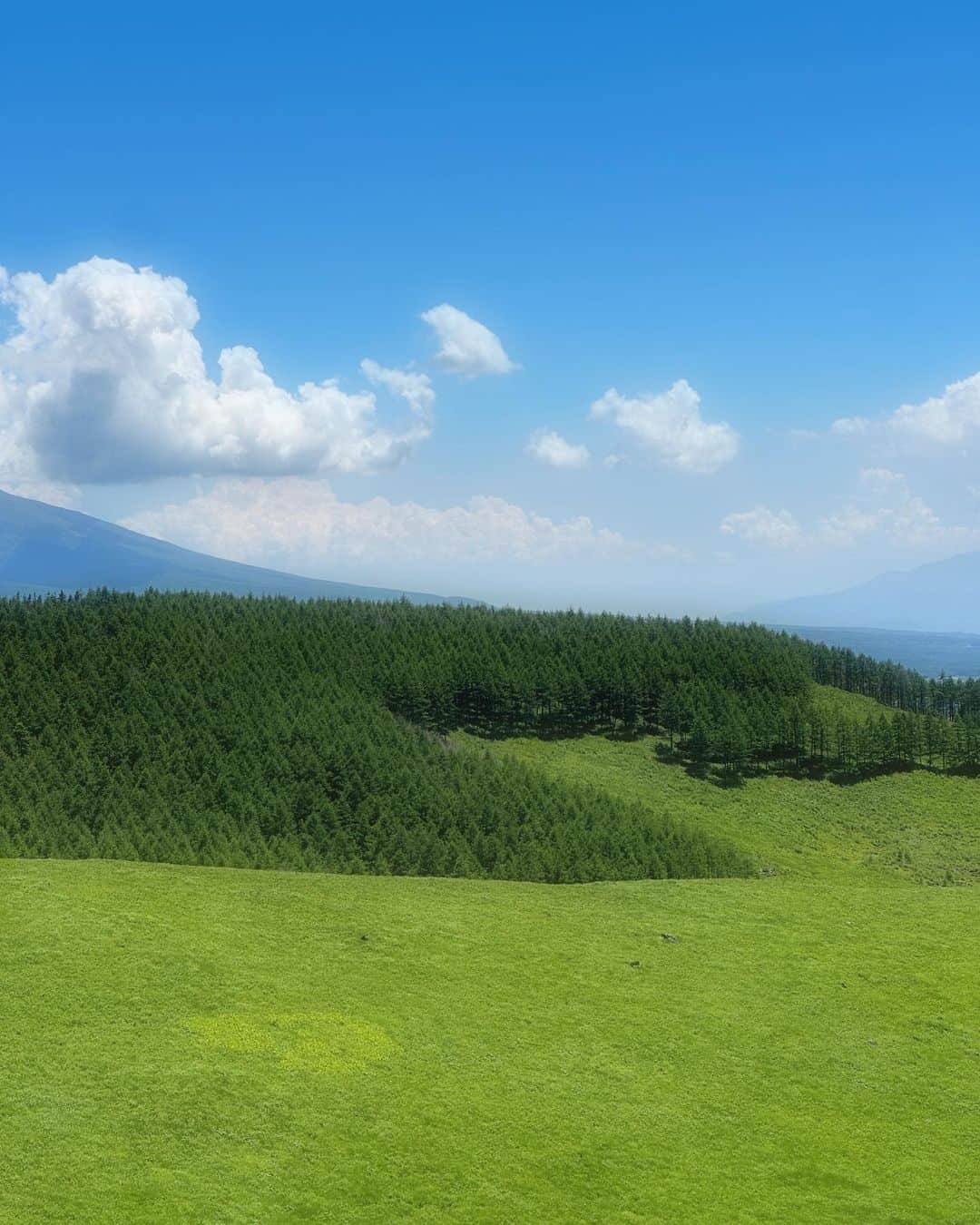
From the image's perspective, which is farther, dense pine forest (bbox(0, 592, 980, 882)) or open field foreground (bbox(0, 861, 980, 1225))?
dense pine forest (bbox(0, 592, 980, 882))

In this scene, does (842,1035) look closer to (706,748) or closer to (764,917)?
(764,917)

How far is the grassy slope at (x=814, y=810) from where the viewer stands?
90.8 metres

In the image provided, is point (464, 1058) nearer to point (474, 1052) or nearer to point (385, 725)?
point (474, 1052)

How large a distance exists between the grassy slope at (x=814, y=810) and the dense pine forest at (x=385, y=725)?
252 inches

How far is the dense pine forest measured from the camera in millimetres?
76000

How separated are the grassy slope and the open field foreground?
63.8 metres

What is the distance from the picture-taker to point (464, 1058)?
65.7 ft

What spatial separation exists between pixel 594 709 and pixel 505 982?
11500 centimetres

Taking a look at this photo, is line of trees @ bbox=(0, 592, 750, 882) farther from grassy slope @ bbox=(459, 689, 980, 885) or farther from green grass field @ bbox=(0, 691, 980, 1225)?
green grass field @ bbox=(0, 691, 980, 1225)

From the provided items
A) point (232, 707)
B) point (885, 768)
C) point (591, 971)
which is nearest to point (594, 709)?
point (885, 768)

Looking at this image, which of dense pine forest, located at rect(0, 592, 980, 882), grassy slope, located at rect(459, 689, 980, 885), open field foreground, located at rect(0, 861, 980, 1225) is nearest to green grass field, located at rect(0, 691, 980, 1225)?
open field foreground, located at rect(0, 861, 980, 1225)

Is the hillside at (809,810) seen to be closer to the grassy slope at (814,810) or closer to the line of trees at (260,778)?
the grassy slope at (814,810)

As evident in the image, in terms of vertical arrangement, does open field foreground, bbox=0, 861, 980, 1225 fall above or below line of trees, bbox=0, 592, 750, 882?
above

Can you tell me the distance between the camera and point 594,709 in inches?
5423
